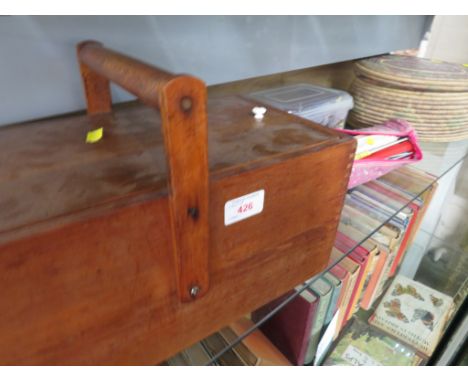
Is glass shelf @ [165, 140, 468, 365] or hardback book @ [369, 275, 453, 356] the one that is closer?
glass shelf @ [165, 140, 468, 365]

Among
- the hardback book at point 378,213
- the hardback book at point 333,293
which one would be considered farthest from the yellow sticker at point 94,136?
the hardback book at point 378,213

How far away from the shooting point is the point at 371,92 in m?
1.00

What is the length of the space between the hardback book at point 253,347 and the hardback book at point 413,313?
49 cm

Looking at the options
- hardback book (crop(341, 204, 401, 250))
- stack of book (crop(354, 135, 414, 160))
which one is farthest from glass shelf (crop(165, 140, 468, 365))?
stack of book (crop(354, 135, 414, 160))

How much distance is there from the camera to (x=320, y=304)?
655 mm

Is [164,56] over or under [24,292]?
over

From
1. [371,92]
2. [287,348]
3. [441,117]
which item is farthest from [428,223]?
[287,348]

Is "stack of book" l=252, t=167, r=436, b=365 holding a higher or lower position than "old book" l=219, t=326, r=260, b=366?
higher

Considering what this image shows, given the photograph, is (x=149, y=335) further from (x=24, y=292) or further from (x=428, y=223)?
(x=428, y=223)

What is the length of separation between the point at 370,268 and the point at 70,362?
659 mm

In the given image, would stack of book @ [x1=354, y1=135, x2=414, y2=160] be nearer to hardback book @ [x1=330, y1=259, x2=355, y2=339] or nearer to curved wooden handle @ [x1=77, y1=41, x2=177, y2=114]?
hardback book @ [x1=330, y1=259, x2=355, y2=339]

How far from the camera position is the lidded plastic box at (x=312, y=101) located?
32.6 inches

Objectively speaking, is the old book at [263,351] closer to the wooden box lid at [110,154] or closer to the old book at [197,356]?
the old book at [197,356]

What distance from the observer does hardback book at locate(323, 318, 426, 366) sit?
0.96 meters
